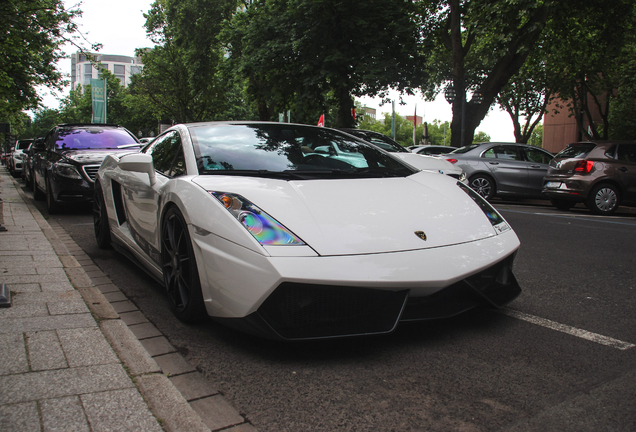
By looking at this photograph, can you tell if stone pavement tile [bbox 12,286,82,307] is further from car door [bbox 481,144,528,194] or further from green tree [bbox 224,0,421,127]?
green tree [bbox 224,0,421,127]

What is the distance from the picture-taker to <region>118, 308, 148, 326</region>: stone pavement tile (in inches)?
136

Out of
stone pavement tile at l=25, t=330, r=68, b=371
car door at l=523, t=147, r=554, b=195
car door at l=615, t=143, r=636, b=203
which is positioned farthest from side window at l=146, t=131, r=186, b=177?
car door at l=523, t=147, r=554, b=195

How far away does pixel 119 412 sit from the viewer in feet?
6.93

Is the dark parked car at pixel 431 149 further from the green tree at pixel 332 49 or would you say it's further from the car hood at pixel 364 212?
the car hood at pixel 364 212

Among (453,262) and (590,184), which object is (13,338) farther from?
(590,184)

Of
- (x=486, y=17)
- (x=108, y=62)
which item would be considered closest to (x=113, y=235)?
(x=486, y=17)

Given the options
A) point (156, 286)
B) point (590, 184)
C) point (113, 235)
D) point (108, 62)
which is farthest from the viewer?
point (108, 62)

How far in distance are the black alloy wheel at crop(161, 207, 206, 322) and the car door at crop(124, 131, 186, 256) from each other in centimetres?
21

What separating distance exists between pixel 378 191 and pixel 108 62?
159513 mm

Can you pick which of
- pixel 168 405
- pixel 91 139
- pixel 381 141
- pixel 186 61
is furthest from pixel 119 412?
pixel 186 61

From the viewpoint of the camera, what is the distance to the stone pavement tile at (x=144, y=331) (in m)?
3.18

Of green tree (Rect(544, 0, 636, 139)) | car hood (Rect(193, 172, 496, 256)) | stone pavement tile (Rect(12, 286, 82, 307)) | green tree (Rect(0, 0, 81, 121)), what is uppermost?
green tree (Rect(544, 0, 636, 139))

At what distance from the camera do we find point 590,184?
11.2 metres

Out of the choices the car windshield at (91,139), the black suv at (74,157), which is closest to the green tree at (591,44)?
the car windshield at (91,139)
